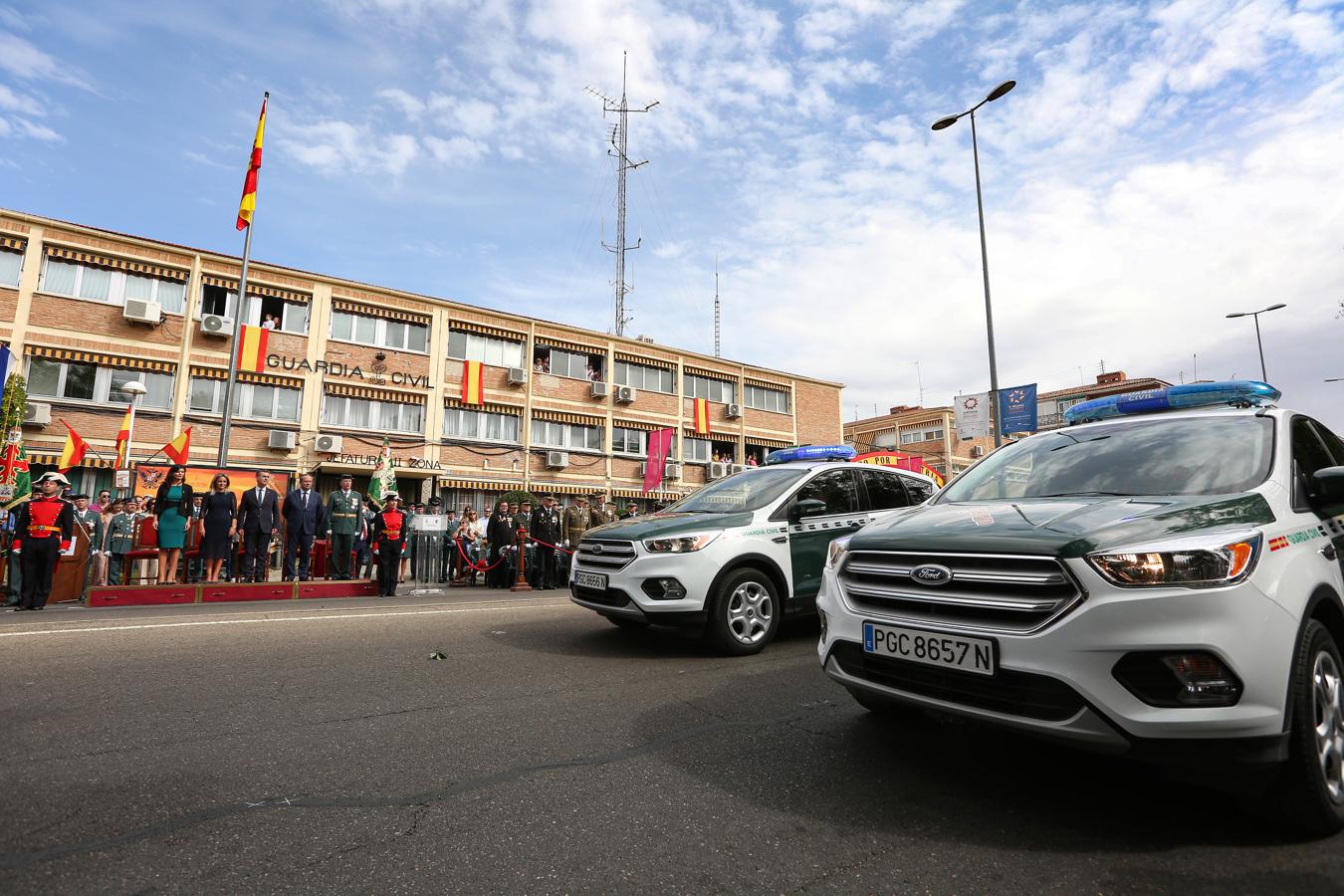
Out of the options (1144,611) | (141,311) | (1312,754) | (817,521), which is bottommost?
(1312,754)

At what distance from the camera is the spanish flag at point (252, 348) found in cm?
2327

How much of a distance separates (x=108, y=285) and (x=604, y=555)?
24.7 meters

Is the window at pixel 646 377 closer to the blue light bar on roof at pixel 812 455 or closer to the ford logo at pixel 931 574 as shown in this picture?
the blue light bar on roof at pixel 812 455

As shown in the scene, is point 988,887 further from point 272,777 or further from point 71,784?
point 71,784

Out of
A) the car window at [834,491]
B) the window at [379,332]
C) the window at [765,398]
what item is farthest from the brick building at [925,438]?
the car window at [834,491]

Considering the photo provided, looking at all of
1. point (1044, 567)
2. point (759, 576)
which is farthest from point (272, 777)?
point (759, 576)

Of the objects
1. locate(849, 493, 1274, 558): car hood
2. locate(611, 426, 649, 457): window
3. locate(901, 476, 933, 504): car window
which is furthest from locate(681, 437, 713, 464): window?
locate(849, 493, 1274, 558): car hood

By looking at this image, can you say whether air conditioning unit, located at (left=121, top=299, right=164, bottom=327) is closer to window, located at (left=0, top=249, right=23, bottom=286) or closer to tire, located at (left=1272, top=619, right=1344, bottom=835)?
window, located at (left=0, top=249, right=23, bottom=286)

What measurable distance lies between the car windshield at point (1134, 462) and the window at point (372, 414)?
82.6 ft

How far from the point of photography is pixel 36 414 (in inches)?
795

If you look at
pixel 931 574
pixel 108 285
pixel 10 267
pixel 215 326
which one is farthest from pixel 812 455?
pixel 10 267

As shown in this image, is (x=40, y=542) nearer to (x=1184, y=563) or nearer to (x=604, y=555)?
(x=604, y=555)

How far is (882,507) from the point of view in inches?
283

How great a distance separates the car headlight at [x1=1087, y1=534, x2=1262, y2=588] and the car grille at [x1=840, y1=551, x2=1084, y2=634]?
0.16m
